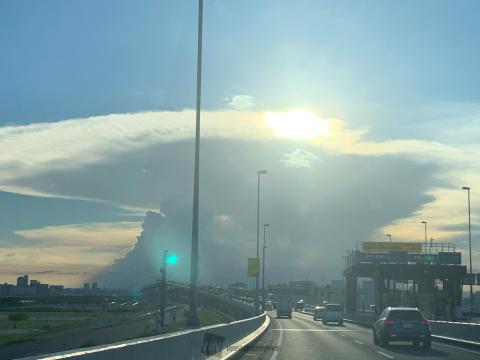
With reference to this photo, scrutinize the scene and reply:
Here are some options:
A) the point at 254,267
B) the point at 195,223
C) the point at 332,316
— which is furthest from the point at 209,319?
the point at 195,223

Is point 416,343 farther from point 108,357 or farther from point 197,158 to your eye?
point 108,357

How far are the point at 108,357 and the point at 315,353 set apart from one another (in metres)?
16.0

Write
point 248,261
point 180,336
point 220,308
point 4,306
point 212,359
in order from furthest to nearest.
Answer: point 220,308 < point 4,306 < point 248,261 < point 212,359 < point 180,336

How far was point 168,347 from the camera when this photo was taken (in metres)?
14.8

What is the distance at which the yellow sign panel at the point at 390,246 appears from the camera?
289 ft

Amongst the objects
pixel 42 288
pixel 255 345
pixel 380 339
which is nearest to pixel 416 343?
pixel 380 339

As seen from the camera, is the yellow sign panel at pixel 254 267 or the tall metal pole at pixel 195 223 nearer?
the tall metal pole at pixel 195 223

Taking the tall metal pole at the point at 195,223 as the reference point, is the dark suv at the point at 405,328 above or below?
below

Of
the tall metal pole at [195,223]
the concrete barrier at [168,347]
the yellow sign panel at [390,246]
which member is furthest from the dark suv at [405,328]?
the yellow sign panel at [390,246]

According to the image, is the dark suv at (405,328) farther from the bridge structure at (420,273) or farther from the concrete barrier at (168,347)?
→ the bridge structure at (420,273)

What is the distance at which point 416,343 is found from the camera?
32375 millimetres

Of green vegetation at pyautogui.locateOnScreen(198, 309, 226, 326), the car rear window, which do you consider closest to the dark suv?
the car rear window

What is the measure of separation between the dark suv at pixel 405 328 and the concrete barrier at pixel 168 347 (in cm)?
725

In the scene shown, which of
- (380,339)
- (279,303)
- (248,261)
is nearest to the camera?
(380,339)
